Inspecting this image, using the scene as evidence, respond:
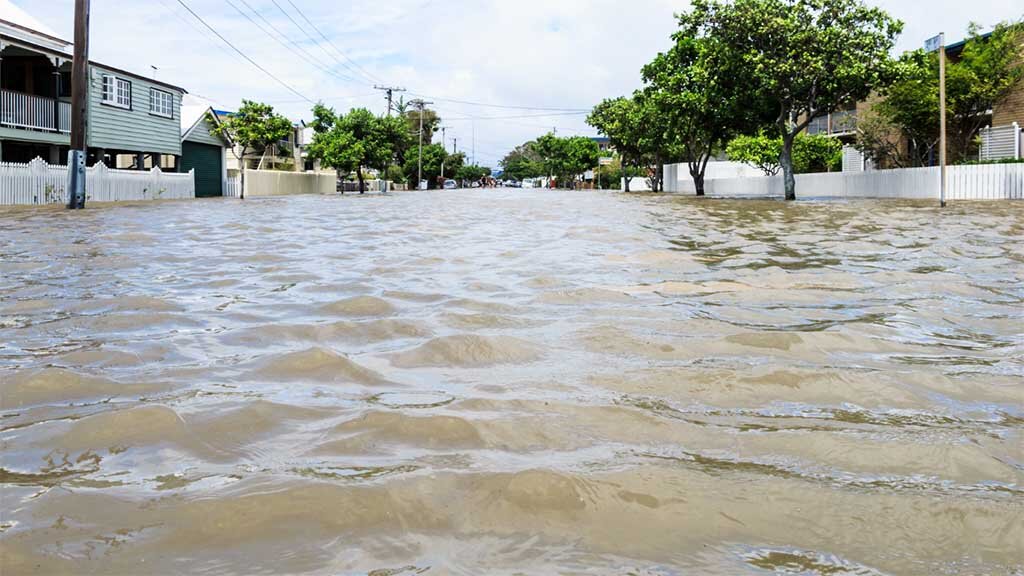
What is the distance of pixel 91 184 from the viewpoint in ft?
81.0

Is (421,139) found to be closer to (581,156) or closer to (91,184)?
(581,156)

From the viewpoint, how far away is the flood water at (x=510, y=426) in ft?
7.33

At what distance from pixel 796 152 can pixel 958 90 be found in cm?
1649

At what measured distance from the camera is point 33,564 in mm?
2076

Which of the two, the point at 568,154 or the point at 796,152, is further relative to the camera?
the point at 568,154

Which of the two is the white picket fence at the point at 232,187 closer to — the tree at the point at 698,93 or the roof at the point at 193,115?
the roof at the point at 193,115

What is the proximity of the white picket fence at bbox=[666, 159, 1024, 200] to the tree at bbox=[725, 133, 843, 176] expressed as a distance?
289 cm

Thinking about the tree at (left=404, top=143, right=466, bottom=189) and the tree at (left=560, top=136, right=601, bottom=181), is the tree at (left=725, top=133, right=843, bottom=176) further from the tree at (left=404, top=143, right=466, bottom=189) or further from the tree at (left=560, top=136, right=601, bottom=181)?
the tree at (left=560, top=136, right=601, bottom=181)

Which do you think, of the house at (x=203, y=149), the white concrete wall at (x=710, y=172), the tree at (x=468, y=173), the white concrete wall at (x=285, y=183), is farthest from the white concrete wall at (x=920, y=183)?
the tree at (x=468, y=173)

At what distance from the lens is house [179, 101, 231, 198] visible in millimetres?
37094

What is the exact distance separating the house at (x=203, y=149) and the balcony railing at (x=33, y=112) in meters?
9.29

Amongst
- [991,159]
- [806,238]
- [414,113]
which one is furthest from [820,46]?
[414,113]

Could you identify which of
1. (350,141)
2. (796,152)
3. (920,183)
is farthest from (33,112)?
(796,152)

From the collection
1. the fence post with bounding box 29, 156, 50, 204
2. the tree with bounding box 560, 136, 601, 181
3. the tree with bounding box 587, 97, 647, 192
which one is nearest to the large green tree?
the tree with bounding box 587, 97, 647, 192
